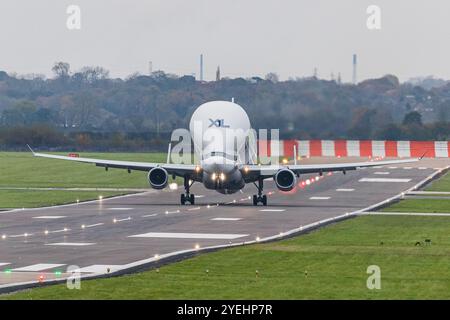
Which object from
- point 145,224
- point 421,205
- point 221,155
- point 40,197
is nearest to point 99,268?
point 145,224

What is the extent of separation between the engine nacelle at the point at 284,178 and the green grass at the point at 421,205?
5.18m

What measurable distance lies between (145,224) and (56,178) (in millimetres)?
42201

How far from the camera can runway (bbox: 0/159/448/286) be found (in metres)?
37.7

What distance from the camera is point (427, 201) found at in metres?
68.1

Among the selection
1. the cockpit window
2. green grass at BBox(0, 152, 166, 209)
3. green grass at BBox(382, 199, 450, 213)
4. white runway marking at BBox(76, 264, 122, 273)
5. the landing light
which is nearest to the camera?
white runway marking at BBox(76, 264, 122, 273)

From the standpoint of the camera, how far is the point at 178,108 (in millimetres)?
95750

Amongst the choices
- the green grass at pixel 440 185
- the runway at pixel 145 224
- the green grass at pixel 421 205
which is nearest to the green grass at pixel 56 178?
the runway at pixel 145 224

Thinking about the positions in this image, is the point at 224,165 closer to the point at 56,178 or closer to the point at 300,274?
the point at 300,274

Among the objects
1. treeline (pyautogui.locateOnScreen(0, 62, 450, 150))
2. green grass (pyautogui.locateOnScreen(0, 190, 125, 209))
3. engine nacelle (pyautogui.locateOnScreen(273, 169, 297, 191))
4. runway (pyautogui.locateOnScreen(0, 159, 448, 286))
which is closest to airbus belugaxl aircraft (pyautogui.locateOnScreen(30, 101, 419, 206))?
engine nacelle (pyautogui.locateOnScreen(273, 169, 297, 191))

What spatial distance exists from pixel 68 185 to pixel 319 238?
43029 millimetres

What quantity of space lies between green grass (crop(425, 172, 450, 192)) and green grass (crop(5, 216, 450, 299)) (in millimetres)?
34565

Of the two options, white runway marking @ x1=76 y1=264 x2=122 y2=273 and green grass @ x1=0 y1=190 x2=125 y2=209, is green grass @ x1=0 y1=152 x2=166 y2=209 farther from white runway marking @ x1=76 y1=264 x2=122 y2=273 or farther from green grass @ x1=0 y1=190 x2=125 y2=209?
white runway marking @ x1=76 y1=264 x2=122 y2=273

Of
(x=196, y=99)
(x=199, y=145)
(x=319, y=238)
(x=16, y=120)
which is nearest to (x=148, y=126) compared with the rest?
(x=196, y=99)
